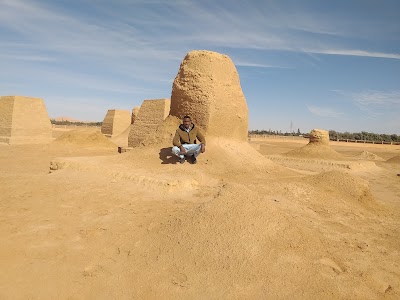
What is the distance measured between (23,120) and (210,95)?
464 inches

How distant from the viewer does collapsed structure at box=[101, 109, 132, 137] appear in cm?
2196

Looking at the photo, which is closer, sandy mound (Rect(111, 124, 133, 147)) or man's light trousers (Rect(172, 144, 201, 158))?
man's light trousers (Rect(172, 144, 201, 158))

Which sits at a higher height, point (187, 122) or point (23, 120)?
point (187, 122)

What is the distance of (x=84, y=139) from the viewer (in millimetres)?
16531

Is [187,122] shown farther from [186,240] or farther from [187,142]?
[186,240]

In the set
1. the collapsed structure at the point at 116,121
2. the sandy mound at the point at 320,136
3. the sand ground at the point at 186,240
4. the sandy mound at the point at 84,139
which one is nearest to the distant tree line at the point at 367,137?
the sandy mound at the point at 320,136

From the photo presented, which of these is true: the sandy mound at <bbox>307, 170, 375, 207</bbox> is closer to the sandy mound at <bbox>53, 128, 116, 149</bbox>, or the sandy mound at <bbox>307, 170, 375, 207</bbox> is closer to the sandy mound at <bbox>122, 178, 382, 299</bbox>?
the sandy mound at <bbox>122, 178, 382, 299</bbox>

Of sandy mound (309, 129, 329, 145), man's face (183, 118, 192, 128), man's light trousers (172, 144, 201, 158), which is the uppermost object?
sandy mound (309, 129, 329, 145)

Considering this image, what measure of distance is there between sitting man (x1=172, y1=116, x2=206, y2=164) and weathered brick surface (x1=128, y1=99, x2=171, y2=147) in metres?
7.96

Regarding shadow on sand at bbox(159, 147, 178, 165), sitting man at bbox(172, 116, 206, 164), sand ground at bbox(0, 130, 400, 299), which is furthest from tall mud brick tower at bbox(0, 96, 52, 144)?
sitting man at bbox(172, 116, 206, 164)

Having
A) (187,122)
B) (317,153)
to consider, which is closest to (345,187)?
(187,122)

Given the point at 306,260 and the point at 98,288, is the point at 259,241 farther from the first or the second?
the point at 98,288

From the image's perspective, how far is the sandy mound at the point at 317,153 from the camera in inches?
643

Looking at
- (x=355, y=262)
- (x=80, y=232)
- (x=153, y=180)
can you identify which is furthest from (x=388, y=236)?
(x=80, y=232)
